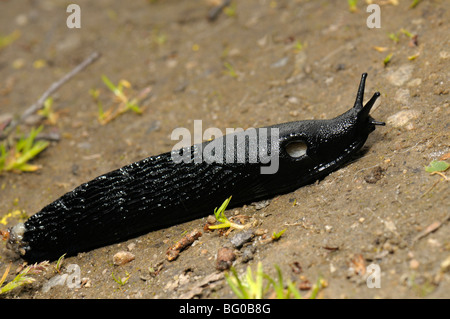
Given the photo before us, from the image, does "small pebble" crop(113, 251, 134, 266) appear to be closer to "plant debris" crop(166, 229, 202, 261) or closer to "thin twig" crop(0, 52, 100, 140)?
"plant debris" crop(166, 229, 202, 261)

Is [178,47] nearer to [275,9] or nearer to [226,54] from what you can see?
[226,54]

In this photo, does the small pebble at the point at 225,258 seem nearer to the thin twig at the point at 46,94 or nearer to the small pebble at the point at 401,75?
the small pebble at the point at 401,75

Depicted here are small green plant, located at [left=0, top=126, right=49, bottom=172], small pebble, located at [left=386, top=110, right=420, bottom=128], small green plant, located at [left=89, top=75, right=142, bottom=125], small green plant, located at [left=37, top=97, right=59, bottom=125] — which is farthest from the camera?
small green plant, located at [left=37, top=97, right=59, bottom=125]

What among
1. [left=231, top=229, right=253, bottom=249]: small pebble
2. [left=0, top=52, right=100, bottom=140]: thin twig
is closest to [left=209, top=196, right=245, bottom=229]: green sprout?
[left=231, top=229, right=253, bottom=249]: small pebble

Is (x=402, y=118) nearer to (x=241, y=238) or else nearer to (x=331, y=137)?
(x=331, y=137)

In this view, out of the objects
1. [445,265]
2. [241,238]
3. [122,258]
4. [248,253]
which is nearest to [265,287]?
[248,253]

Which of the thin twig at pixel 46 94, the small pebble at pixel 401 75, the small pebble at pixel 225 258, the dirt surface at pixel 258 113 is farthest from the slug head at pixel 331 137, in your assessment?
the thin twig at pixel 46 94
